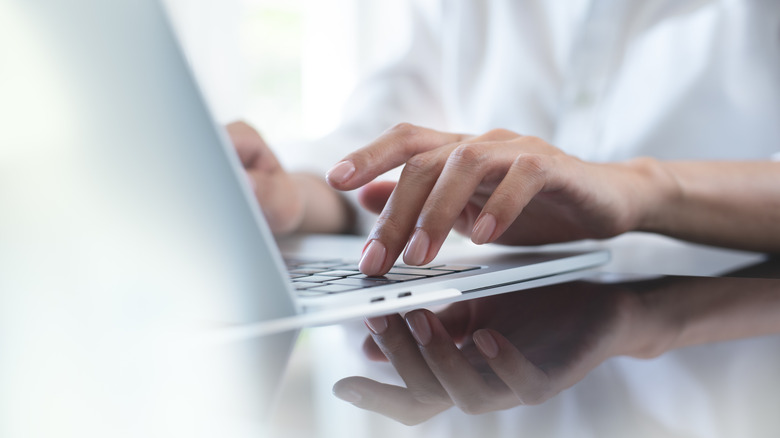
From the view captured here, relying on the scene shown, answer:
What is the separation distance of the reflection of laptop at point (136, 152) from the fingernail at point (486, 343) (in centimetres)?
8

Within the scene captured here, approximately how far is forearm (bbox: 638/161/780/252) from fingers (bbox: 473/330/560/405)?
1.25 ft

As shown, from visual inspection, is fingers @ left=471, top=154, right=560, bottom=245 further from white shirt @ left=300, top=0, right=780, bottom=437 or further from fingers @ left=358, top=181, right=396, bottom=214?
white shirt @ left=300, top=0, right=780, bottom=437

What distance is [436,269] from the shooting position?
404 mm

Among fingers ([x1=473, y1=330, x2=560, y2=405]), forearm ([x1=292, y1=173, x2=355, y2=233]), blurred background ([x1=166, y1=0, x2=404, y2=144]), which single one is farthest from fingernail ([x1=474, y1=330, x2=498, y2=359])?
blurred background ([x1=166, y1=0, x2=404, y2=144])

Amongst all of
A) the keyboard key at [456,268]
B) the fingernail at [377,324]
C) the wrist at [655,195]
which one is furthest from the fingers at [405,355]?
A: the wrist at [655,195]

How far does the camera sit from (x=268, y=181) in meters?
0.76

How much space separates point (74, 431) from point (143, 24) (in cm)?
12

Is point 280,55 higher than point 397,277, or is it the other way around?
point 397,277

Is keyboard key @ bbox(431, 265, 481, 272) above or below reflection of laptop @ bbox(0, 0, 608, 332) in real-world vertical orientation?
below

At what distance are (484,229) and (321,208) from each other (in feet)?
1.74

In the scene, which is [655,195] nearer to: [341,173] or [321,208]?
[341,173]

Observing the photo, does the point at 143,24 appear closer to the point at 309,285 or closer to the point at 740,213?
the point at 309,285

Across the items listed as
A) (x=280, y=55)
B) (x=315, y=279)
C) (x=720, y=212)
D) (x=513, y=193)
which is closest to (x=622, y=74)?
(x=720, y=212)

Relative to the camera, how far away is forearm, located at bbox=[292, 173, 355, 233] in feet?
2.84
